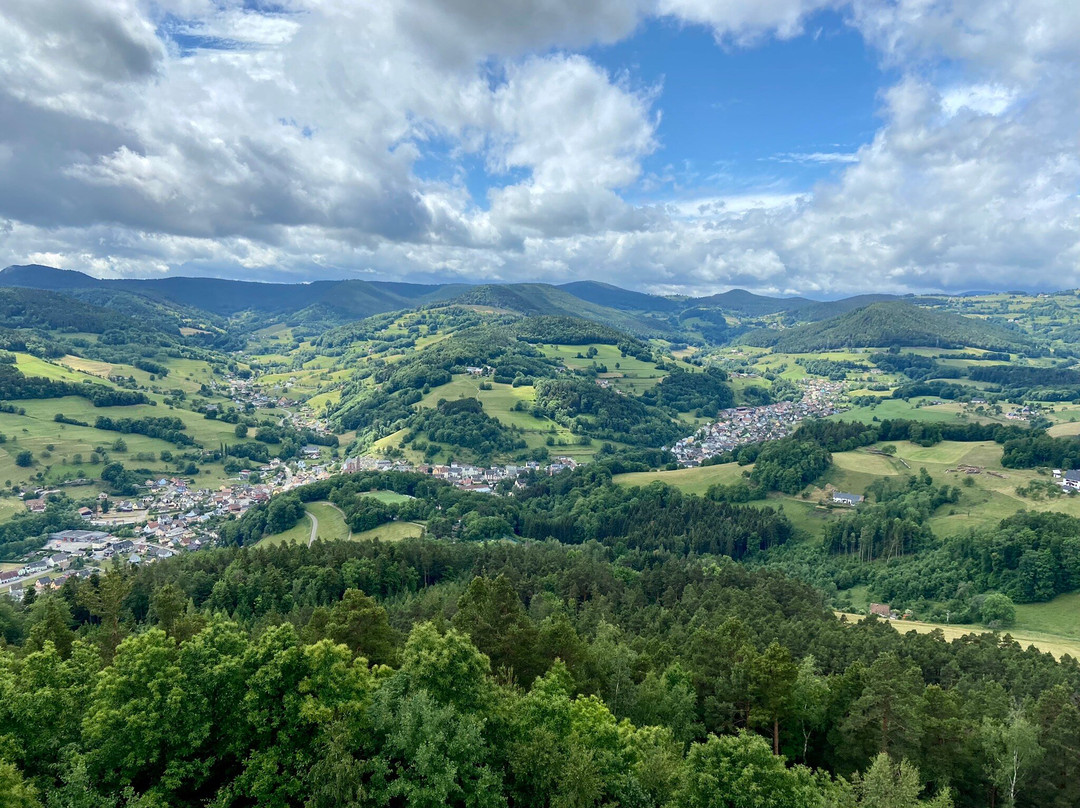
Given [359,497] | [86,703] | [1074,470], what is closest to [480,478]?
[359,497]

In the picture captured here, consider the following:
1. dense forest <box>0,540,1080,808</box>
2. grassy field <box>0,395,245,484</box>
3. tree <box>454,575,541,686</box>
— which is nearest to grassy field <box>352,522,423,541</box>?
dense forest <box>0,540,1080,808</box>

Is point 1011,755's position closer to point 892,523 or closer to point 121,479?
point 892,523

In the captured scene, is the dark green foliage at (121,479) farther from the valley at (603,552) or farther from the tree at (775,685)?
the tree at (775,685)

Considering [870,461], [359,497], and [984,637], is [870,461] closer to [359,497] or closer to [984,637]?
[984,637]

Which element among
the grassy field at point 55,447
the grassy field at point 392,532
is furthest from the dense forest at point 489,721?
the grassy field at point 55,447

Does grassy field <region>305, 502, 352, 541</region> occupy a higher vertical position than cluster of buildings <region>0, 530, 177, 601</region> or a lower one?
higher

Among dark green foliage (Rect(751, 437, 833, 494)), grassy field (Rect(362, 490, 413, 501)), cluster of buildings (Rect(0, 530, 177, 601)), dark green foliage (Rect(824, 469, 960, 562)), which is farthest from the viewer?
dark green foliage (Rect(751, 437, 833, 494))

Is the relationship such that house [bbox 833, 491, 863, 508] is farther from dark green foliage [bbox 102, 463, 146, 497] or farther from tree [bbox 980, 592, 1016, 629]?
dark green foliage [bbox 102, 463, 146, 497]
